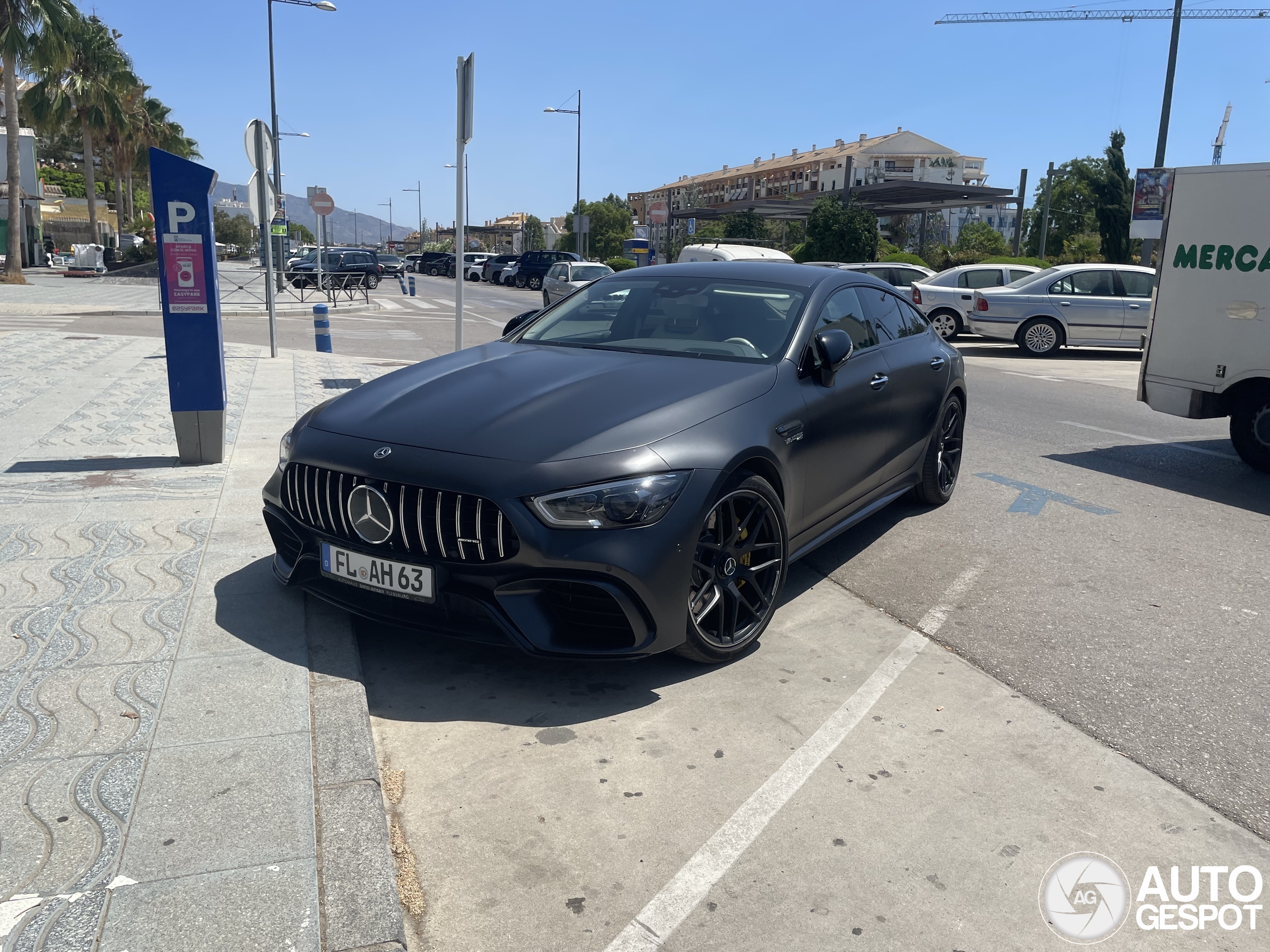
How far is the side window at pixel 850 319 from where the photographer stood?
16.2 ft

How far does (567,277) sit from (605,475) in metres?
24.5

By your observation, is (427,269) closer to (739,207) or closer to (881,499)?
(739,207)

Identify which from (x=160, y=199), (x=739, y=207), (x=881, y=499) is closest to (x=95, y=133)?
(x=739, y=207)

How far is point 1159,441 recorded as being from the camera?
9.55 m

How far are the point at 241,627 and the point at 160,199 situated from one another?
337cm

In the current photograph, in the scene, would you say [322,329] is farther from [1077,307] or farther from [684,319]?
[1077,307]

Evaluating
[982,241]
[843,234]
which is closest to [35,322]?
[843,234]

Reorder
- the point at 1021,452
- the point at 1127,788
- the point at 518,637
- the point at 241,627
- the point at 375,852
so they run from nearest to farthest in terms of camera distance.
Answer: the point at 375,852
the point at 1127,788
the point at 518,637
the point at 241,627
the point at 1021,452

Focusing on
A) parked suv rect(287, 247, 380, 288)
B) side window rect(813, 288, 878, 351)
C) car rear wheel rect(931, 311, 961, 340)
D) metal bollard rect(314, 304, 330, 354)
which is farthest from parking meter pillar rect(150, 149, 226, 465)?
parked suv rect(287, 247, 380, 288)

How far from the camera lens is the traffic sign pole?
12.2 m

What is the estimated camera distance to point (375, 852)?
8.41 feet

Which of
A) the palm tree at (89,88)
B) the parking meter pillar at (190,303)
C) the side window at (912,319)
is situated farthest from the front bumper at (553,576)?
the palm tree at (89,88)

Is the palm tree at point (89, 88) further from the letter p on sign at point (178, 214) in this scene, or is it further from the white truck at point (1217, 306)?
the white truck at point (1217, 306)

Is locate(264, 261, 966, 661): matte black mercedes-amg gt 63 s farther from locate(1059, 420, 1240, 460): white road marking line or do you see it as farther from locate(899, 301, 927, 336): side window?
locate(1059, 420, 1240, 460): white road marking line
